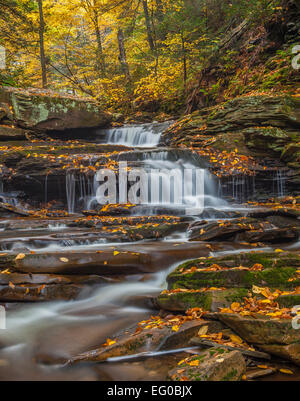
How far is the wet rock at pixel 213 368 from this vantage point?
84.9 inches

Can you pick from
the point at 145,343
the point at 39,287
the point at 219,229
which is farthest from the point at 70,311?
the point at 219,229

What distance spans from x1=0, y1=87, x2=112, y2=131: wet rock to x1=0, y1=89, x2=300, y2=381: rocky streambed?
1427mm

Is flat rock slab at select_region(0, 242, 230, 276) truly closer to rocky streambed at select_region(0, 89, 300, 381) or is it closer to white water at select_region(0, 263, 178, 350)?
rocky streambed at select_region(0, 89, 300, 381)

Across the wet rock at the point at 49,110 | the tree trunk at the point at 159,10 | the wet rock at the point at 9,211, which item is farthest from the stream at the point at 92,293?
the tree trunk at the point at 159,10

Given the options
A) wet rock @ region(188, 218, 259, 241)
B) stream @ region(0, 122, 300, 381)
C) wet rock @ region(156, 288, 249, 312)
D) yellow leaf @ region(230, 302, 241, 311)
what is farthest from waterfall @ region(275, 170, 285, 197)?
yellow leaf @ region(230, 302, 241, 311)

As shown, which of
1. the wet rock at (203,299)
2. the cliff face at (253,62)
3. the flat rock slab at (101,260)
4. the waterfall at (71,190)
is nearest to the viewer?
the wet rock at (203,299)

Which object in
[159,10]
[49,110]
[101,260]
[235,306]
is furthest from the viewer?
[159,10]

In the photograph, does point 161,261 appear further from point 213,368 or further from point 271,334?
point 213,368

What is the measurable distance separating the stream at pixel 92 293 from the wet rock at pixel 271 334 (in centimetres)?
62

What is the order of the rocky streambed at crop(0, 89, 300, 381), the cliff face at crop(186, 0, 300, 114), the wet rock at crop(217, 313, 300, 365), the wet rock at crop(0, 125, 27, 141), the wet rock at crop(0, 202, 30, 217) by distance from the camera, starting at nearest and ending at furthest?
the wet rock at crop(217, 313, 300, 365)
the rocky streambed at crop(0, 89, 300, 381)
the wet rock at crop(0, 202, 30, 217)
the cliff face at crop(186, 0, 300, 114)
the wet rock at crop(0, 125, 27, 141)

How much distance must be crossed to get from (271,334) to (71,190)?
775cm

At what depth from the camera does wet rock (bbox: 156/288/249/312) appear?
320cm

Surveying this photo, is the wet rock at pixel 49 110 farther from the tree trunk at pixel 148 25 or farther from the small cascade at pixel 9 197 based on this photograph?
the tree trunk at pixel 148 25

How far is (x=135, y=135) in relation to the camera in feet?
45.3
